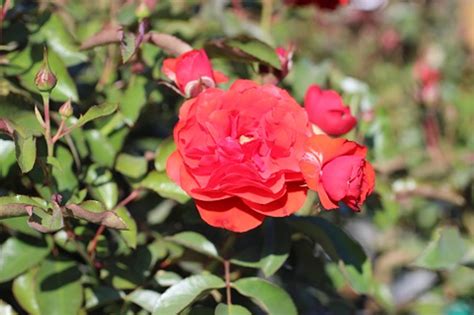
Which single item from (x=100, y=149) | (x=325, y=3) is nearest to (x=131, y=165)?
(x=100, y=149)

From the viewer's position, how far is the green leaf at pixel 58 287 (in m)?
0.91

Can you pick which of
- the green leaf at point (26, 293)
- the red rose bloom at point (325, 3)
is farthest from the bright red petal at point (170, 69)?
the red rose bloom at point (325, 3)

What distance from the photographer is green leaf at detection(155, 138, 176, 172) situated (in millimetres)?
967

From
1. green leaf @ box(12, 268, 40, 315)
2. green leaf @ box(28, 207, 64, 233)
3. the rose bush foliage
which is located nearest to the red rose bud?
the rose bush foliage

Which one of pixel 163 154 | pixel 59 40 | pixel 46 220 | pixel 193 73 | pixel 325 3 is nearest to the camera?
pixel 46 220

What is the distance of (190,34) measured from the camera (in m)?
1.30

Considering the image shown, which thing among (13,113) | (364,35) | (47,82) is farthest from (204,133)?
(364,35)

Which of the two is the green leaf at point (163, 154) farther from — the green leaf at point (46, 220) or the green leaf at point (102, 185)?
the green leaf at point (46, 220)

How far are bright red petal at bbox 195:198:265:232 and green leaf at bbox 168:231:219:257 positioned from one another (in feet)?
0.55

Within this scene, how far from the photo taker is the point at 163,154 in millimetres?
973

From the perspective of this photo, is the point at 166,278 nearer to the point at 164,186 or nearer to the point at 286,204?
the point at 164,186

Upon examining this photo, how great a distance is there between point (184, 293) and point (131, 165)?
203 mm

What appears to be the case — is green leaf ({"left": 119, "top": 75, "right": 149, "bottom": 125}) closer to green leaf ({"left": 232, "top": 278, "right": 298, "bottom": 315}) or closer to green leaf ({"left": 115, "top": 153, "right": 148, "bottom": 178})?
green leaf ({"left": 115, "top": 153, "right": 148, "bottom": 178})

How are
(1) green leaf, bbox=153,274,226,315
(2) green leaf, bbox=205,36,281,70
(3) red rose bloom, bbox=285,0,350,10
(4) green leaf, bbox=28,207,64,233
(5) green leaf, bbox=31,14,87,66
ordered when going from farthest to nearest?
(3) red rose bloom, bbox=285,0,350,10 → (5) green leaf, bbox=31,14,87,66 → (2) green leaf, bbox=205,36,281,70 → (1) green leaf, bbox=153,274,226,315 → (4) green leaf, bbox=28,207,64,233
